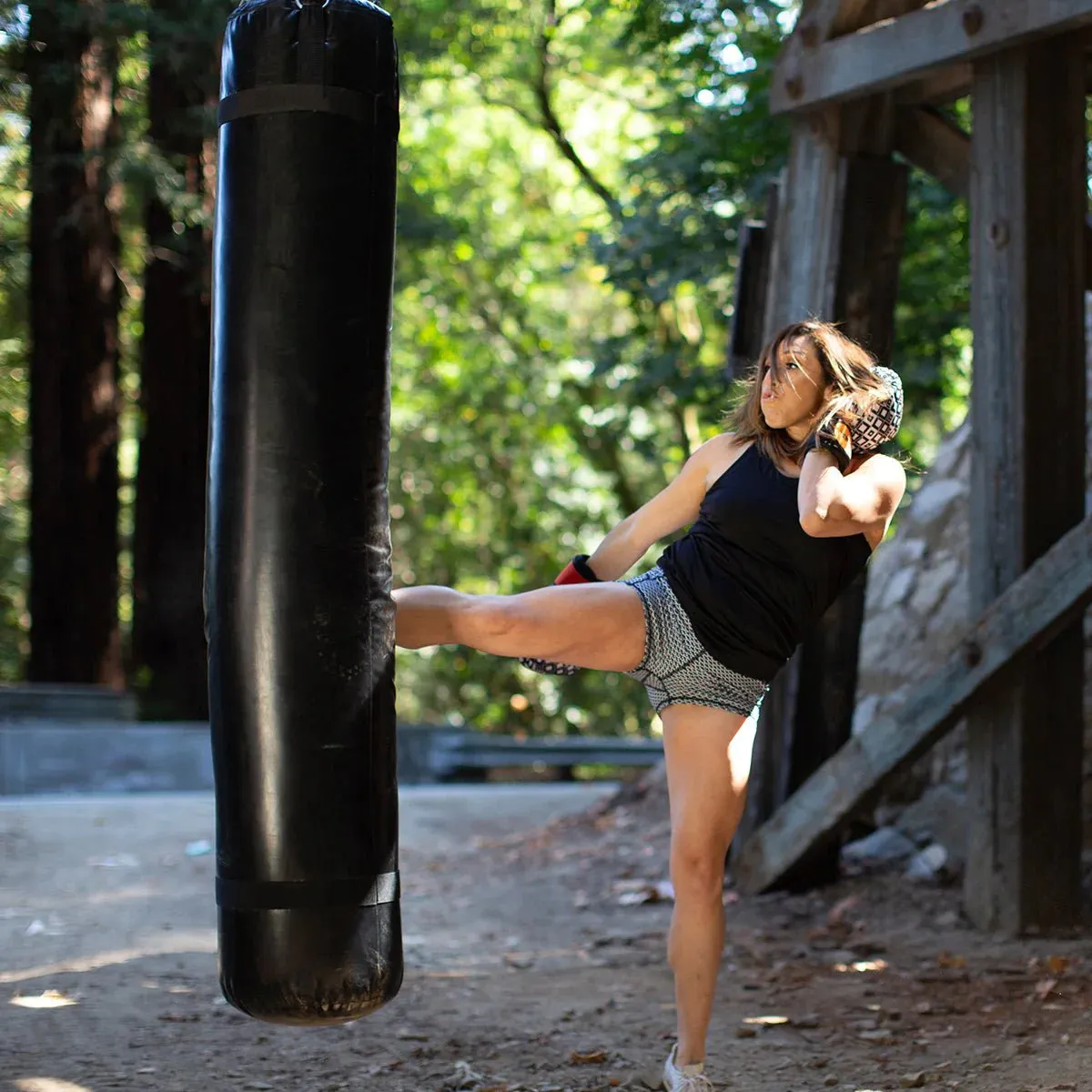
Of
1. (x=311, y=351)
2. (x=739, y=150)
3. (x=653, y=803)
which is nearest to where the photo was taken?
(x=311, y=351)

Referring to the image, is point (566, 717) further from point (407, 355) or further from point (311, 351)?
point (311, 351)

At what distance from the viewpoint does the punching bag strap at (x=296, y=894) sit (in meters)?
3.18

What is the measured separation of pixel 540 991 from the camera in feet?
16.5

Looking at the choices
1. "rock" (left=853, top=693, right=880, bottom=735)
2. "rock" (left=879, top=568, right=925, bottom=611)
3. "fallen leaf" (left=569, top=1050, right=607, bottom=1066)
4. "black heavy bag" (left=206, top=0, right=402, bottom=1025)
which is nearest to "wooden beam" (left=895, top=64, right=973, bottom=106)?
"rock" (left=879, top=568, right=925, bottom=611)

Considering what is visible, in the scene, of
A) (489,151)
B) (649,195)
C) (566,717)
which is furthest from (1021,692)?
(489,151)

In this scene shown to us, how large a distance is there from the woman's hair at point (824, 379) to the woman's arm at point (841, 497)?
0.16 m

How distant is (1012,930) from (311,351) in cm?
361

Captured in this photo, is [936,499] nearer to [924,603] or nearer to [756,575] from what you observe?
[924,603]

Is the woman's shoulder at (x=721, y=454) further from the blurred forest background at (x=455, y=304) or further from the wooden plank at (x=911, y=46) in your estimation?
the wooden plank at (x=911, y=46)

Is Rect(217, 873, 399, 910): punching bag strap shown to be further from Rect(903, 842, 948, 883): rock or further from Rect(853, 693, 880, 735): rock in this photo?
Rect(853, 693, 880, 735): rock

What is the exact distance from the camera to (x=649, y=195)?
10.4m

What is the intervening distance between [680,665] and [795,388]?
78 cm

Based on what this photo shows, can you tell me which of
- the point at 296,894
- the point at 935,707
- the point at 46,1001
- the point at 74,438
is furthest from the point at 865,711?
the point at 74,438

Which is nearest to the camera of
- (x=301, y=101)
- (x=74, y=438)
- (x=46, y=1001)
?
(x=301, y=101)
